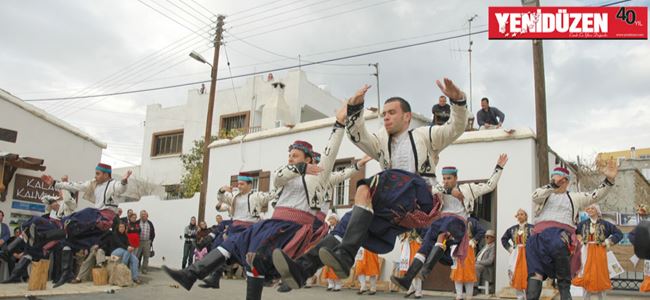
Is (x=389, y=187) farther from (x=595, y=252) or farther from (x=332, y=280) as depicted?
(x=332, y=280)

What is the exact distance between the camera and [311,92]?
29531 mm

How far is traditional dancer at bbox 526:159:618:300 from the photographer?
7.41 metres

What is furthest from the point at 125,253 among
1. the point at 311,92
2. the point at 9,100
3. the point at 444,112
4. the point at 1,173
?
the point at 311,92


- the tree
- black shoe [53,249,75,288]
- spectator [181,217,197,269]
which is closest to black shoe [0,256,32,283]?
black shoe [53,249,75,288]

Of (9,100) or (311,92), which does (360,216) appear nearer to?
(9,100)

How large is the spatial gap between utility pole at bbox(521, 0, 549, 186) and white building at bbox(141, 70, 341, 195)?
47.2 ft

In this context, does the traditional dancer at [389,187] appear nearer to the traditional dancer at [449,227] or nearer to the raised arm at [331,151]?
the raised arm at [331,151]

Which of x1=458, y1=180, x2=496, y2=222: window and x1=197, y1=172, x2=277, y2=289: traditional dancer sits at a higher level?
x1=458, y1=180, x2=496, y2=222: window

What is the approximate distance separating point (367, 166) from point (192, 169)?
13584mm

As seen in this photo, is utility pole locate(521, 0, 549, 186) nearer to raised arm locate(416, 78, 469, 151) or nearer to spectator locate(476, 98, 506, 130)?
spectator locate(476, 98, 506, 130)

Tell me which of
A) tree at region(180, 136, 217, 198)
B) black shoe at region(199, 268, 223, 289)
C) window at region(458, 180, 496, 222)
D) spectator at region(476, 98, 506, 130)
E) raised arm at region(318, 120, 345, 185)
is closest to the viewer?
raised arm at region(318, 120, 345, 185)

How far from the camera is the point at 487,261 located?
43.5 feet

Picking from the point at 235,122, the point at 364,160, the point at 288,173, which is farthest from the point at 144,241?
the point at 235,122

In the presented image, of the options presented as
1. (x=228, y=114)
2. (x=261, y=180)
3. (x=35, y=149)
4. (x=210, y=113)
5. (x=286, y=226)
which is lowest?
(x=286, y=226)
